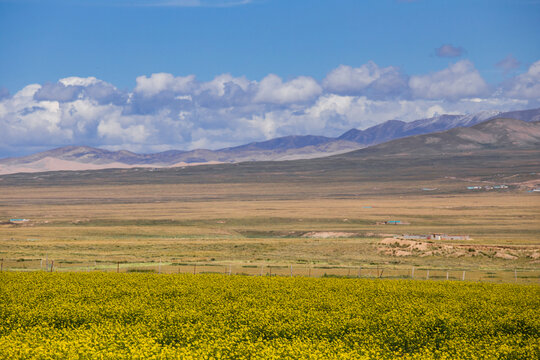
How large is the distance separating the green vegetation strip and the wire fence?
70.8ft

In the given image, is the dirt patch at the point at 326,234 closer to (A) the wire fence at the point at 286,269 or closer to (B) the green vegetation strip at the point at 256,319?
(A) the wire fence at the point at 286,269

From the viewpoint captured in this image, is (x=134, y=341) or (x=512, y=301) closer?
(x=134, y=341)

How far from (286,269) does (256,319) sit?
3783 cm

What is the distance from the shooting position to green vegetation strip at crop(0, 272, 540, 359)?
71.2 feet

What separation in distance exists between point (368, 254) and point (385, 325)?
188ft

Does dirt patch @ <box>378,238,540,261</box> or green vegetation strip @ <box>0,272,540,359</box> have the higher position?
green vegetation strip @ <box>0,272,540,359</box>

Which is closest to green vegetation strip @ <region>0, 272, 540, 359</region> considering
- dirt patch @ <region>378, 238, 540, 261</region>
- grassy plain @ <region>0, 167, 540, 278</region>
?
grassy plain @ <region>0, 167, 540, 278</region>

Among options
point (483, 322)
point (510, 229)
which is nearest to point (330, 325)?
point (483, 322)

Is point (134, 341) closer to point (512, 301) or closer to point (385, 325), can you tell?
point (385, 325)

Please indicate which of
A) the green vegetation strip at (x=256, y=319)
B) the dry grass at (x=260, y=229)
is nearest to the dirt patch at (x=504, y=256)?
the dry grass at (x=260, y=229)

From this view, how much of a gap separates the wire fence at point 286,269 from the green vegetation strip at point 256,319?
21.6m

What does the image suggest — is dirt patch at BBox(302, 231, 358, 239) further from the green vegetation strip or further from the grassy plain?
the green vegetation strip

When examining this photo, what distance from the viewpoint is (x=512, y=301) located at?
33750 millimetres

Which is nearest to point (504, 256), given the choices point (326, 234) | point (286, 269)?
point (286, 269)
